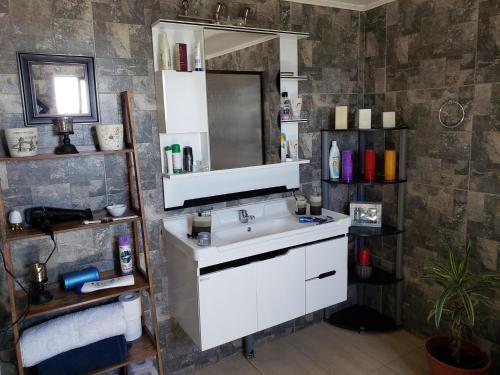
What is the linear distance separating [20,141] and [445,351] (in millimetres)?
2475

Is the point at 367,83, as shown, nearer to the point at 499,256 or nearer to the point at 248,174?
the point at 248,174

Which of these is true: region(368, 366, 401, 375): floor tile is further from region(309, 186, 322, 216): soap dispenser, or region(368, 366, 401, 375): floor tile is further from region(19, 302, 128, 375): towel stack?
region(19, 302, 128, 375): towel stack

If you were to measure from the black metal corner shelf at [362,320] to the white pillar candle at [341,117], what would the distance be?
1422 mm

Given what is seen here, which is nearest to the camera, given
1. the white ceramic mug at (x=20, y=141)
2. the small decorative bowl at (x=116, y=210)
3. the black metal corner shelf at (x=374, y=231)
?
the white ceramic mug at (x=20, y=141)

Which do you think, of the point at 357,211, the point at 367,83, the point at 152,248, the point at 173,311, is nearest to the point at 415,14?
the point at 367,83

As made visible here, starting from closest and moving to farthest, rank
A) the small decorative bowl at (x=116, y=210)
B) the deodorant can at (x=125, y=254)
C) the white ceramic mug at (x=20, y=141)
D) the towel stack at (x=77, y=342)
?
the white ceramic mug at (x=20, y=141), the towel stack at (x=77, y=342), the small decorative bowl at (x=116, y=210), the deodorant can at (x=125, y=254)

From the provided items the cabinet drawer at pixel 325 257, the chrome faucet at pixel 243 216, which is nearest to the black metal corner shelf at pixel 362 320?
the cabinet drawer at pixel 325 257

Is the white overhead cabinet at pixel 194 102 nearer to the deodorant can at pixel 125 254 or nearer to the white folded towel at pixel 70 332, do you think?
the deodorant can at pixel 125 254

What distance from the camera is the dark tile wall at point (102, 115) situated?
189 cm

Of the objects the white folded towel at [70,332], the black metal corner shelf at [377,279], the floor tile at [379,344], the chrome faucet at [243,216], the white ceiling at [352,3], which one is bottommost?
the floor tile at [379,344]

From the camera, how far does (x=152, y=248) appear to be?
2.34 metres

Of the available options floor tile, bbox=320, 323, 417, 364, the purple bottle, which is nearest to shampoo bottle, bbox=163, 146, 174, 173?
the purple bottle

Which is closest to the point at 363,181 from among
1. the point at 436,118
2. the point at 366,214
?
the point at 366,214

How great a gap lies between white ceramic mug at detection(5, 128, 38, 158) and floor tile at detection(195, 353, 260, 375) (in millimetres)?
1668
